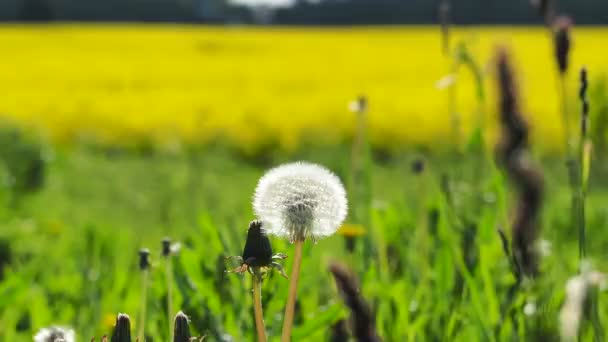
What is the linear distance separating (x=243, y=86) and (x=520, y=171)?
14825mm

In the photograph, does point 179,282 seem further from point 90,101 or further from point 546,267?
point 90,101

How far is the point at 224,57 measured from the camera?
72.2ft

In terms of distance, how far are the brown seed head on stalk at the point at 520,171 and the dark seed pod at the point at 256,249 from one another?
8.9 inches

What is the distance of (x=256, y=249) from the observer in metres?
0.70

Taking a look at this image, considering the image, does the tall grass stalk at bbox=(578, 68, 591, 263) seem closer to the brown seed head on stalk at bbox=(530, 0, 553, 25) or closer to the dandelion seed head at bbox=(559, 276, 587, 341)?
the brown seed head on stalk at bbox=(530, 0, 553, 25)

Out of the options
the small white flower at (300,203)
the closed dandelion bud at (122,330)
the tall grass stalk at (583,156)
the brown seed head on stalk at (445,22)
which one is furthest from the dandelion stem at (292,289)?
the brown seed head on stalk at (445,22)

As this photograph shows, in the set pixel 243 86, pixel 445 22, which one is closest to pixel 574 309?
pixel 445 22

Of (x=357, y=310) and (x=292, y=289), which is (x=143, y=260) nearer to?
(x=292, y=289)

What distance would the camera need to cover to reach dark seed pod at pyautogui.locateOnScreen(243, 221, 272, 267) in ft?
2.29

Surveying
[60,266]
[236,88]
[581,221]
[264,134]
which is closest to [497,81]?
[581,221]

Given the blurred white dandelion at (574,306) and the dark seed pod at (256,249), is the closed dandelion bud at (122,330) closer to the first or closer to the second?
the dark seed pod at (256,249)

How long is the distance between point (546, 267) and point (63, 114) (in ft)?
32.0

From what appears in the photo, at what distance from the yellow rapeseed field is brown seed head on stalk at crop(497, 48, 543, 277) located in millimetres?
849

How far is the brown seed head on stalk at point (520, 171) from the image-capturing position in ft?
1.58
